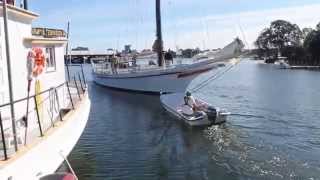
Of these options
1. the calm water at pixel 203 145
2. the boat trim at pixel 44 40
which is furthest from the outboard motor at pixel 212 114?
the boat trim at pixel 44 40

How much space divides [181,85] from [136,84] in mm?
6573

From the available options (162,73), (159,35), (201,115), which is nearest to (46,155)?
(201,115)

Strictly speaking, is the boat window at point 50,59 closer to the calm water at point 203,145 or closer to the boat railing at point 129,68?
the calm water at point 203,145

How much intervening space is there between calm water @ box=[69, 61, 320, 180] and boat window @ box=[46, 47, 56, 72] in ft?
11.6

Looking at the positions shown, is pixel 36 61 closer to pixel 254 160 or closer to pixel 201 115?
pixel 254 160

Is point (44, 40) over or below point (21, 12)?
below

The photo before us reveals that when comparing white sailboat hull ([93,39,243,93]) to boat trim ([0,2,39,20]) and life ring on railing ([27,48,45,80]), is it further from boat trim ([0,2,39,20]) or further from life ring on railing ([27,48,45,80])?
boat trim ([0,2,39,20])

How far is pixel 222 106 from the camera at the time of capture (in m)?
37.0

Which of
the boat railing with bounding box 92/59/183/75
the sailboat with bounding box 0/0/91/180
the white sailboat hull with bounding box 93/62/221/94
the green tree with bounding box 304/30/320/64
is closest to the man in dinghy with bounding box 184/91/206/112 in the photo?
the white sailboat hull with bounding box 93/62/221/94

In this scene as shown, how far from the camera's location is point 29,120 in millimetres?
15703

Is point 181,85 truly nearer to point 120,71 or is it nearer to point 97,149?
point 120,71

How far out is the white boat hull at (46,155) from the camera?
1172 cm

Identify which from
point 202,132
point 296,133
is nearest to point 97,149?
point 202,132

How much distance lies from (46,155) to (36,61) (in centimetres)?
452
